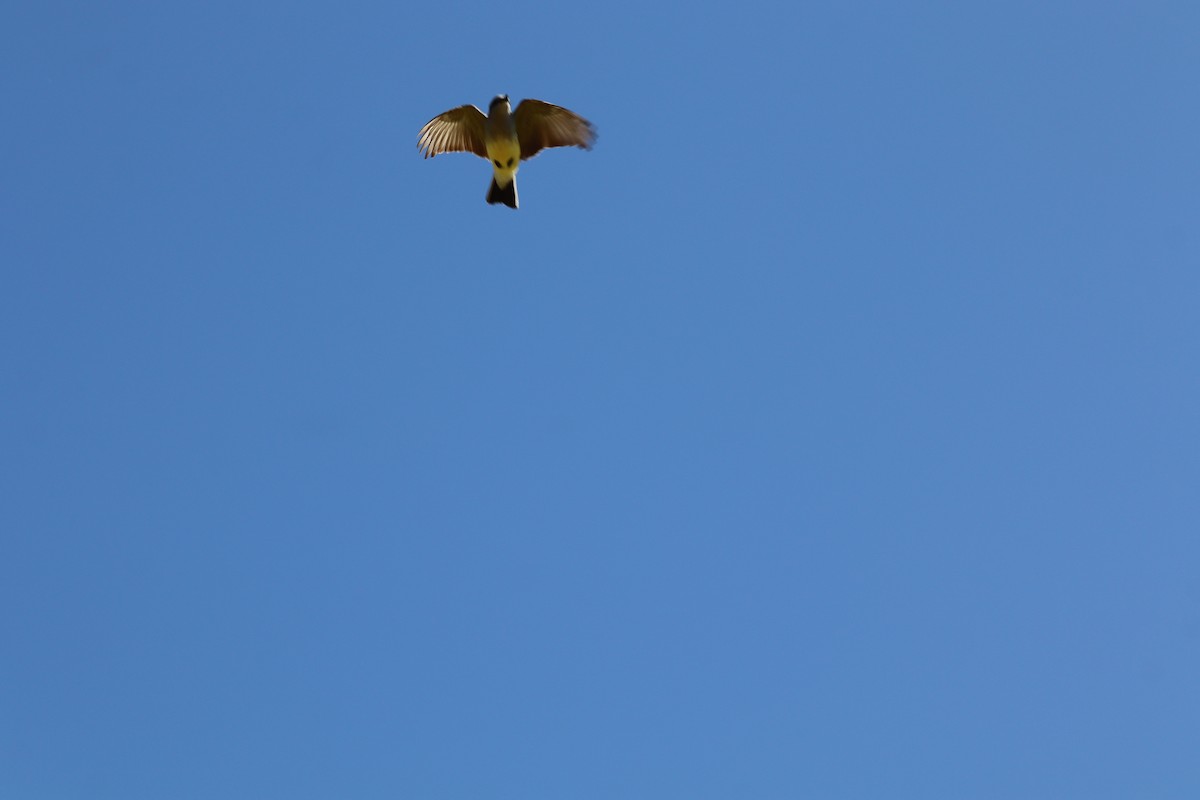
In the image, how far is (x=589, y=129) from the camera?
2198 cm

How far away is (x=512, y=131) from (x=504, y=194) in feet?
3.22

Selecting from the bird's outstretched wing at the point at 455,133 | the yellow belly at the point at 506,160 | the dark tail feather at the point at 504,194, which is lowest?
the dark tail feather at the point at 504,194

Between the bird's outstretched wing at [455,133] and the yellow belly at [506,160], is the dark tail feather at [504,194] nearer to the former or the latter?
the yellow belly at [506,160]

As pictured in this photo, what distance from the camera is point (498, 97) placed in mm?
22172

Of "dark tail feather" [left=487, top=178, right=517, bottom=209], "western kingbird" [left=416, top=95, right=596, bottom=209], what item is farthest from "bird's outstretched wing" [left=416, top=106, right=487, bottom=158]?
"dark tail feather" [left=487, top=178, right=517, bottom=209]

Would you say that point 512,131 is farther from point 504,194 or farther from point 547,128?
point 504,194

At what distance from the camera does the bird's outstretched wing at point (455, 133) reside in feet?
73.9

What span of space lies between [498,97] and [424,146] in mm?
1475

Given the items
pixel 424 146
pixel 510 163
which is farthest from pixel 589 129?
pixel 424 146

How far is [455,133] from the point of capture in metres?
22.8

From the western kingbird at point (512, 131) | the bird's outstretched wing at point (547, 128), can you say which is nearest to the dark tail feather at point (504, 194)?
the western kingbird at point (512, 131)

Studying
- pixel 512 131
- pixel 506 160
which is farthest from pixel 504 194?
pixel 512 131

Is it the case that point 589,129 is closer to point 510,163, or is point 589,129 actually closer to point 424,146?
point 510,163

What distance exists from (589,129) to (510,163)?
1.34 metres
